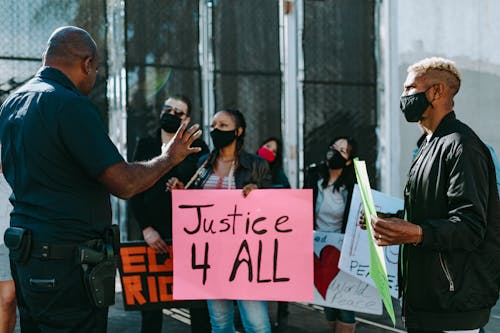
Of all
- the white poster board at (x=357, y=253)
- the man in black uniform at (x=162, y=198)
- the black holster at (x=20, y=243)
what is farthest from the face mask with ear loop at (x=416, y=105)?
the man in black uniform at (x=162, y=198)

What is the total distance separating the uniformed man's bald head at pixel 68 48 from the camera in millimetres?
2617

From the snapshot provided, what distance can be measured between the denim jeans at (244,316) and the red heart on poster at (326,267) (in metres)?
1.04

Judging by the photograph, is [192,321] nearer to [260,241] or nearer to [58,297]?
[260,241]

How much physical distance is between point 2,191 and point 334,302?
2388 millimetres

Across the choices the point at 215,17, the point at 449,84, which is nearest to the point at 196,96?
the point at 215,17

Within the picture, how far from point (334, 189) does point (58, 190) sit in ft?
9.44

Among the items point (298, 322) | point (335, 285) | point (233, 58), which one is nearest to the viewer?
point (335, 285)

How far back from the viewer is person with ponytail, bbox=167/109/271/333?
394cm

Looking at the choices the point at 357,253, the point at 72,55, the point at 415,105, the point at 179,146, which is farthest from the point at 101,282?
the point at 357,253

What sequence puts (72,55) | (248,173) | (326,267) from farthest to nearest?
(326,267)
(248,173)
(72,55)

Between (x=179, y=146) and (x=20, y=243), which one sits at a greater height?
(x=179, y=146)

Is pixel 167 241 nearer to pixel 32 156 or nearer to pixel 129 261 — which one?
pixel 129 261

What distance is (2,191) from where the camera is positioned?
401 centimetres

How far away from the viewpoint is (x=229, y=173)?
414 cm
